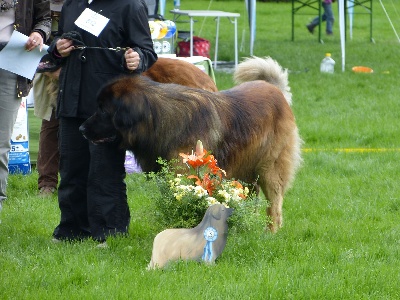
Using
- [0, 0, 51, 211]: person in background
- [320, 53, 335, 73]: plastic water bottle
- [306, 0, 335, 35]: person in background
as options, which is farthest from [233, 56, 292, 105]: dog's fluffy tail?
[306, 0, 335, 35]: person in background

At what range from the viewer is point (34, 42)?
5.58 meters

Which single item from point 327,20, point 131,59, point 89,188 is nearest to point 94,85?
point 131,59

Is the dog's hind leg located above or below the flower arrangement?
below

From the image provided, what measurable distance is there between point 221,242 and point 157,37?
4.68 metres

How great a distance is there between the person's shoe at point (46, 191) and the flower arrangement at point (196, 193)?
2306mm

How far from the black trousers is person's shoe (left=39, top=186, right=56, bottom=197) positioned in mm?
1518

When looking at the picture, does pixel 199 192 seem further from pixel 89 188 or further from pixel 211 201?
pixel 89 188

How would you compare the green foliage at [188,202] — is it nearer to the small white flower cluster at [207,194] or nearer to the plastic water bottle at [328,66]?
the small white flower cluster at [207,194]

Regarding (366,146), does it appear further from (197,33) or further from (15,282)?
(197,33)

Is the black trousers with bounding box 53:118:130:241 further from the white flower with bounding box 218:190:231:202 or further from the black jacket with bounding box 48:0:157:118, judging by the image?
the white flower with bounding box 218:190:231:202

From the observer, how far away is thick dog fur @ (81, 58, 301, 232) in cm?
520

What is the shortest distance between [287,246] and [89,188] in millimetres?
1404

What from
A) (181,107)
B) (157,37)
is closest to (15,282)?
(181,107)

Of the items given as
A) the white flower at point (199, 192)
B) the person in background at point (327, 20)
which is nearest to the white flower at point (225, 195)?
the white flower at point (199, 192)
